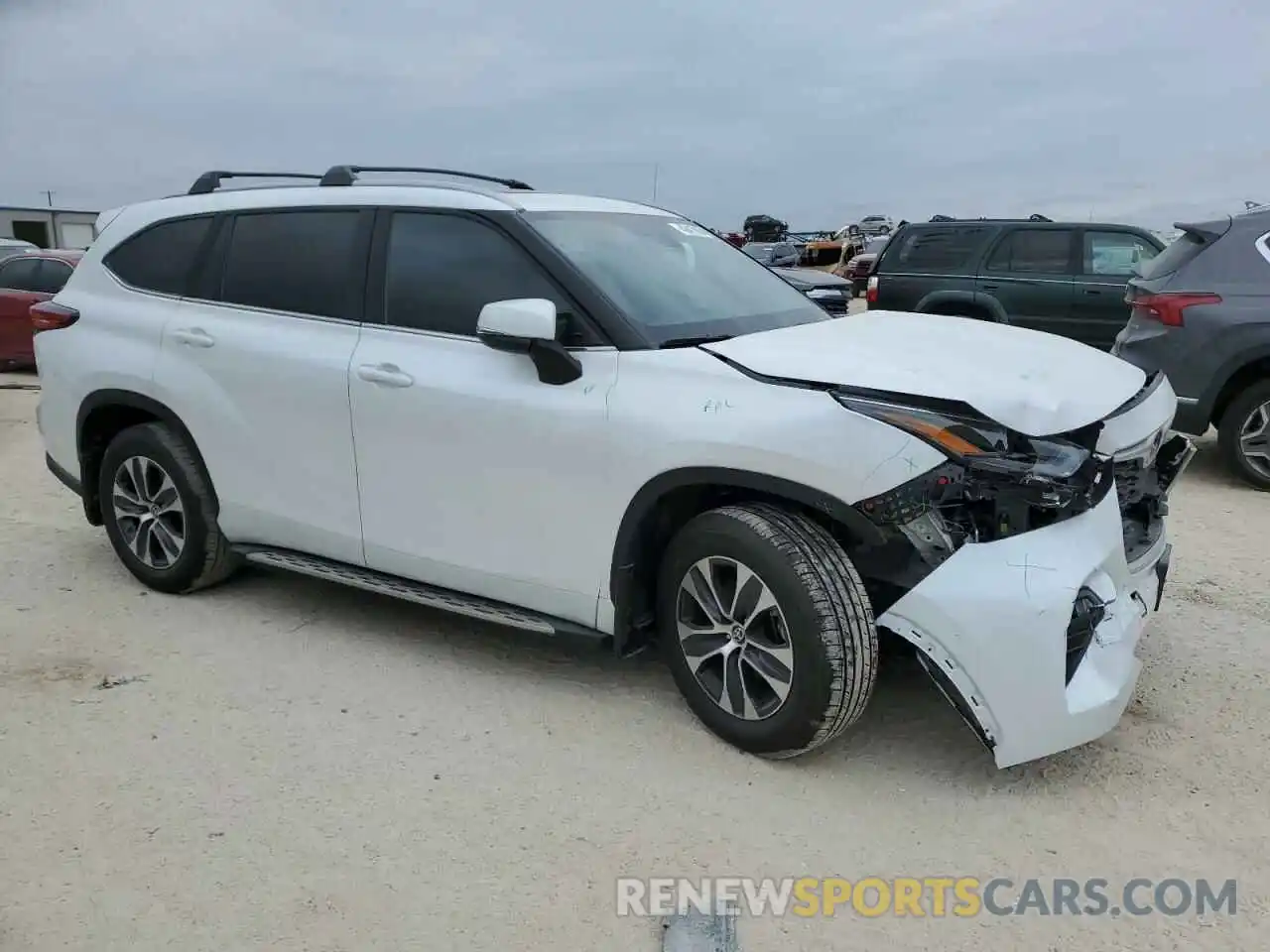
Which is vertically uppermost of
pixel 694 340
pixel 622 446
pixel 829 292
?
pixel 694 340

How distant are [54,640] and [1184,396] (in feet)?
21.6

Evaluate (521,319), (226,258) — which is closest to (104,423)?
(226,258)

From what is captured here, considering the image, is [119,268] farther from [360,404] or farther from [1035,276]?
[1035,276]

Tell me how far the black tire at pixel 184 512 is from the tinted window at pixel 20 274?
938 centimetres

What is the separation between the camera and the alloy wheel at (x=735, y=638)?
3180mm

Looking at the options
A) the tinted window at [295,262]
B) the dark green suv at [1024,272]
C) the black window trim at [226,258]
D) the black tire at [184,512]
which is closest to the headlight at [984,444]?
the black window trim at [226,258]

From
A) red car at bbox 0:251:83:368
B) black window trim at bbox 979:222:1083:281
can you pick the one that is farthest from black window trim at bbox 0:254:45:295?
black window trim at bbox 979:222:1083:281

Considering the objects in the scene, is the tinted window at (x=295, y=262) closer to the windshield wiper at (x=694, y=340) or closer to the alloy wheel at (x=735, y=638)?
the windshield wiper at (x=694, y=340)

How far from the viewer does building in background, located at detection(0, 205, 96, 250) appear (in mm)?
34781

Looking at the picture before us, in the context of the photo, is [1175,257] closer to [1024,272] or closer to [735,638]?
[1024,272]

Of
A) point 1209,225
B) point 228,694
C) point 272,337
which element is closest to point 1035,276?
point 1209,225

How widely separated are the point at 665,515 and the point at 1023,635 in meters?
1.22

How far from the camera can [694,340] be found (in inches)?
141

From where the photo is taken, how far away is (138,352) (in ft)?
15.3
